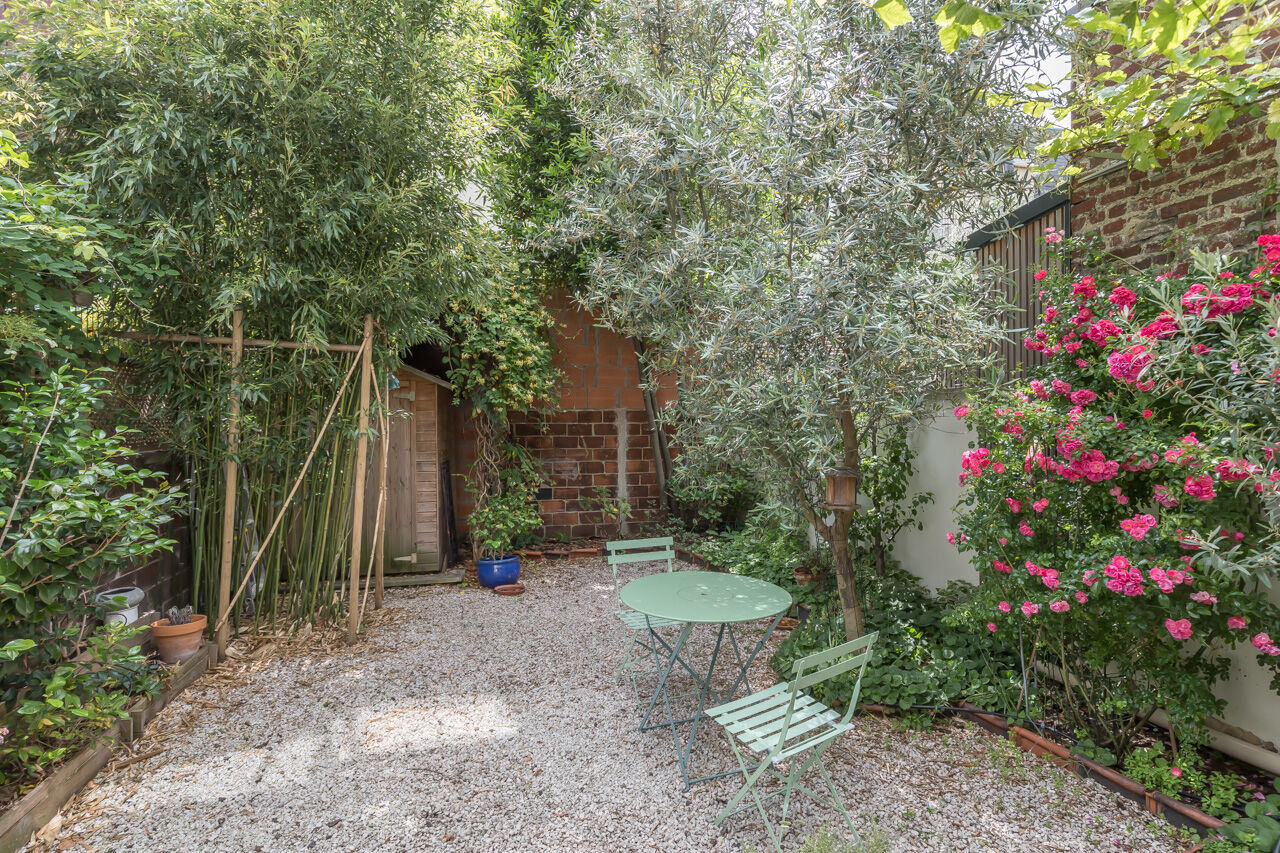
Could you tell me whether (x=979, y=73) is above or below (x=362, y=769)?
above

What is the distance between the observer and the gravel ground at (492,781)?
2.14m

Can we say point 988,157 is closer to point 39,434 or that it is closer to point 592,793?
point 592,793

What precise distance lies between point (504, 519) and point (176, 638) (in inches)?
102

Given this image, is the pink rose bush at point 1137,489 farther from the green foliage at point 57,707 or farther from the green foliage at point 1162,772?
the green foliage at point 57,707

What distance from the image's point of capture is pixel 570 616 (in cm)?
460

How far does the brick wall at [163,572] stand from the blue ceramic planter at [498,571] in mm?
2062

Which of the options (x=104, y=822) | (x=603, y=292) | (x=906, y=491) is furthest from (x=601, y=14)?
(x=104, y=822)

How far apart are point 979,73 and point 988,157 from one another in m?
0.34

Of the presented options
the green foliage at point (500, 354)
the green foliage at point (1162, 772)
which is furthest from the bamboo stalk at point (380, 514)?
the green foliage at point (1162, 772)

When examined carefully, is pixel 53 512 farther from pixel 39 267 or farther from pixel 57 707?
pixel 39 267

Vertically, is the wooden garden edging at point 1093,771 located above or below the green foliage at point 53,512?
below

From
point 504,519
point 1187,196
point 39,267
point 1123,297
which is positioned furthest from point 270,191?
point 1187,196

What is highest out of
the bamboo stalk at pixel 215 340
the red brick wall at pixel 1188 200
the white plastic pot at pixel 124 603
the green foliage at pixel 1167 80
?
the green foliage at pixel 1167 80

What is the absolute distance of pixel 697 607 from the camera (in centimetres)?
275
